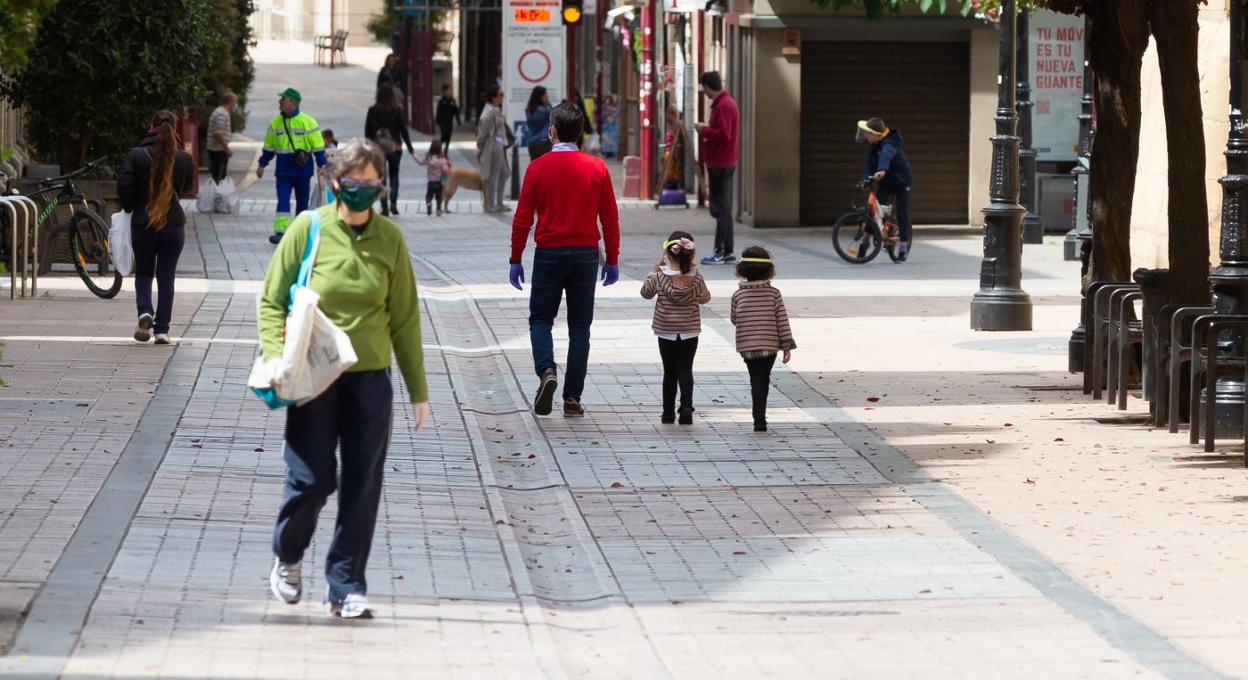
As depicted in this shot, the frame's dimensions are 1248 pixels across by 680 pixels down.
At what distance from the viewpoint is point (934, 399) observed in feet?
42.4

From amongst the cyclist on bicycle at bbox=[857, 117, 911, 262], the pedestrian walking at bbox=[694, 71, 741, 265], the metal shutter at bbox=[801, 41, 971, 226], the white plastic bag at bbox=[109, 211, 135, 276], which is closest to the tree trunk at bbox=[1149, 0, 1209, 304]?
the white plastic bag at bbox=[109, 211, 135, 276]

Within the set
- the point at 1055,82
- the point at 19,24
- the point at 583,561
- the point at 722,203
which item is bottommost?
the point at 583,561

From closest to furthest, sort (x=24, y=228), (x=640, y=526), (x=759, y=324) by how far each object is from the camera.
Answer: (x=640, y=526)
(x=759, y=324)
(x=24, y=228)

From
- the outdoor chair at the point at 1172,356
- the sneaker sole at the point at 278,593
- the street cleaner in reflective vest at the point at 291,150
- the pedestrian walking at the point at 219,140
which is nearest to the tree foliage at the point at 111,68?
the street cleaner in reflective vest at the point at 291,150

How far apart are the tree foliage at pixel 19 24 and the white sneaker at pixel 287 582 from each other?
1.99 metres

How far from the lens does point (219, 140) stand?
98.4 ft

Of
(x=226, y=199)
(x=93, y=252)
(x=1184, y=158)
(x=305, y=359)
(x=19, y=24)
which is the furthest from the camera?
(x=226, y=199)

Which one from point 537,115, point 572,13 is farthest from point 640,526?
point 572,13

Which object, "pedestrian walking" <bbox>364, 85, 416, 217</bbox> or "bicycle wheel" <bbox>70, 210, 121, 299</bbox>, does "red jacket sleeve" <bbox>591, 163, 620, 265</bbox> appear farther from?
"pedestrian walking" <bbox>364, 85, 416, 217</bbox>

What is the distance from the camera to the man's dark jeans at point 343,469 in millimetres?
6918

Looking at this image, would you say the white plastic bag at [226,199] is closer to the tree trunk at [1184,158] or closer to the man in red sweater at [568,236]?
the man in red sweater at [568,236]

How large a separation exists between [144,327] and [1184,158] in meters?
6.93

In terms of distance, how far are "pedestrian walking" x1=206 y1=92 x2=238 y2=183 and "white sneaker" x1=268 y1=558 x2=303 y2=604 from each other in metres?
23.0

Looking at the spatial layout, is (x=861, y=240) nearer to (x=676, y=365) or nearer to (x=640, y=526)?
(x=676, y=365)
